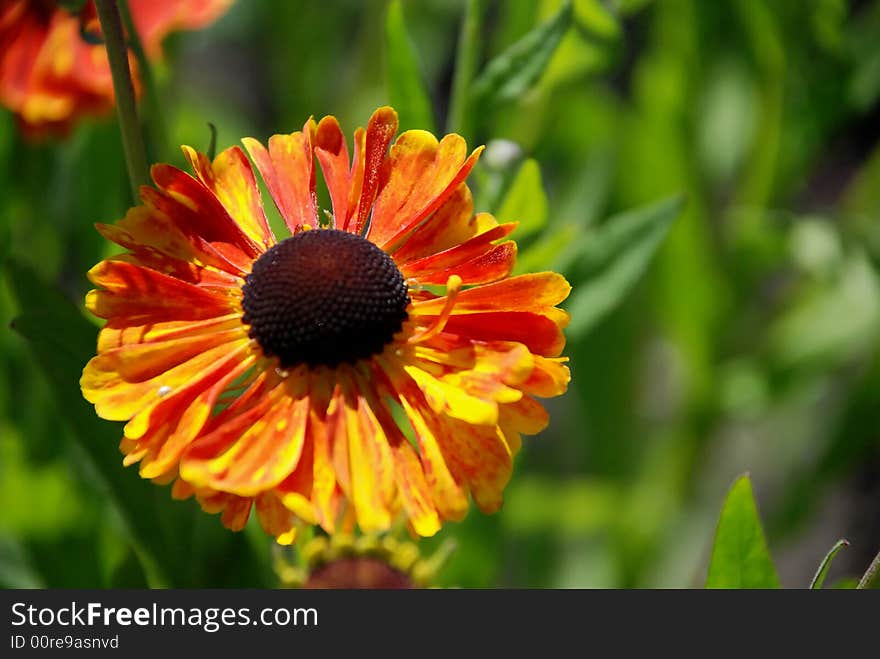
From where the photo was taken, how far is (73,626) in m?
0.89

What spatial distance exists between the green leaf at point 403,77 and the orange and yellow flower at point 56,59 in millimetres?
260

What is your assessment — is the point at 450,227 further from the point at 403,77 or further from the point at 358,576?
the point at 358,576

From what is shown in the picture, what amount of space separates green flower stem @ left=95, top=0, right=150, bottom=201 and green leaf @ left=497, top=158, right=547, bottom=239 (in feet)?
1.07

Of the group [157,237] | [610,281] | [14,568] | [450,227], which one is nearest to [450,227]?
[450,227]

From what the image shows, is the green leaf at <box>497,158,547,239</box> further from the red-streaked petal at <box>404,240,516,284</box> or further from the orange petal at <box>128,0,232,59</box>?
the orange petal at <box>128,0,232,59</box>

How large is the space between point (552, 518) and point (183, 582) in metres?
0.91

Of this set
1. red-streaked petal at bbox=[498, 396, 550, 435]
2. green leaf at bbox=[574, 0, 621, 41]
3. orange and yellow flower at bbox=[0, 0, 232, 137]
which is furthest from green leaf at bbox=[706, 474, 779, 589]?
orange and yellow flower at bbox=[0, 0, 232, 137]

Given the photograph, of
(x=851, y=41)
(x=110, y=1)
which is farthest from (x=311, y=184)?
(x=851, y=41)

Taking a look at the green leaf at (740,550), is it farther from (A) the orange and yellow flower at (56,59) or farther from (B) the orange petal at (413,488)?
(A) the orange and yellow flower at (56,59)

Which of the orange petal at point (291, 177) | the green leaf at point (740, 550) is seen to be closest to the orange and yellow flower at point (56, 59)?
the orange petal at point (291, 177)

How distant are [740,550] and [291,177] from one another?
439 millimetres

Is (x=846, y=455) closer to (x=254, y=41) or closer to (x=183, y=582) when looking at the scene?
(x=183, y=582)

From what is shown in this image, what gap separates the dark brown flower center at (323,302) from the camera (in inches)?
30.8

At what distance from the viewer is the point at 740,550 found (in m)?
0.86
